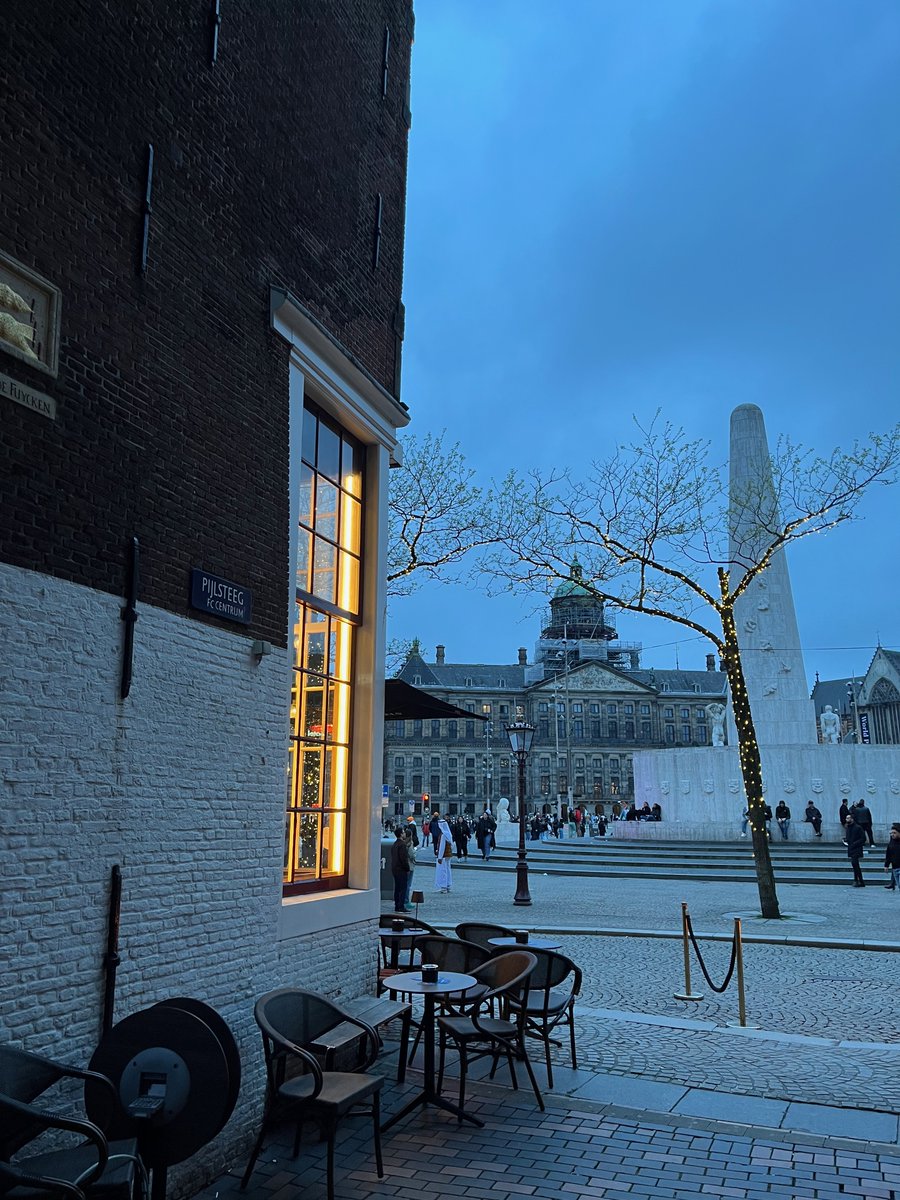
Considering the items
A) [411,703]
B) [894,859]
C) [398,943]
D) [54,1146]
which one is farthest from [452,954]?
[894,859]

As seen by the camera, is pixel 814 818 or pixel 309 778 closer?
pixel 309 778

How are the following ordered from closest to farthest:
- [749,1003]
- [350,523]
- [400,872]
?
[350,523]
[749,1003]
[400,872]

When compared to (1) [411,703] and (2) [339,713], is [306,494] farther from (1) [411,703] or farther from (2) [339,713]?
(1) [411,703]

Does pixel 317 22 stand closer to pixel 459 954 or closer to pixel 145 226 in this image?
pixel 145 226

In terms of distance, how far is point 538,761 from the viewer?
376ft

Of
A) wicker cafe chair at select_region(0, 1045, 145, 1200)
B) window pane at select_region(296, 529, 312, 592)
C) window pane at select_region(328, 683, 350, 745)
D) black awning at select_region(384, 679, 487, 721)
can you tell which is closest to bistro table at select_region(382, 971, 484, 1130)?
window pane at select_region(328, 683, 350, 745)

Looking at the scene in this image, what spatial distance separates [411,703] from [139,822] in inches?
272

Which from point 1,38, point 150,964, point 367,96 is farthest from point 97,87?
point 150,964

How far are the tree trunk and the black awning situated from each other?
7047mm

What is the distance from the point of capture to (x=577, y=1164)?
548 centimetres

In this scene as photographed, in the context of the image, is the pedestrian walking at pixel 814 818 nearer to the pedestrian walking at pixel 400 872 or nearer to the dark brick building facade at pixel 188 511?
the pedestrian walking at pixel 400 872

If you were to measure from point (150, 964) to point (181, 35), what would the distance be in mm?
5670

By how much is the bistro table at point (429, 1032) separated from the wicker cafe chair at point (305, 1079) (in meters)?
0.51

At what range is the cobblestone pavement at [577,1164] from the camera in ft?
16.7
